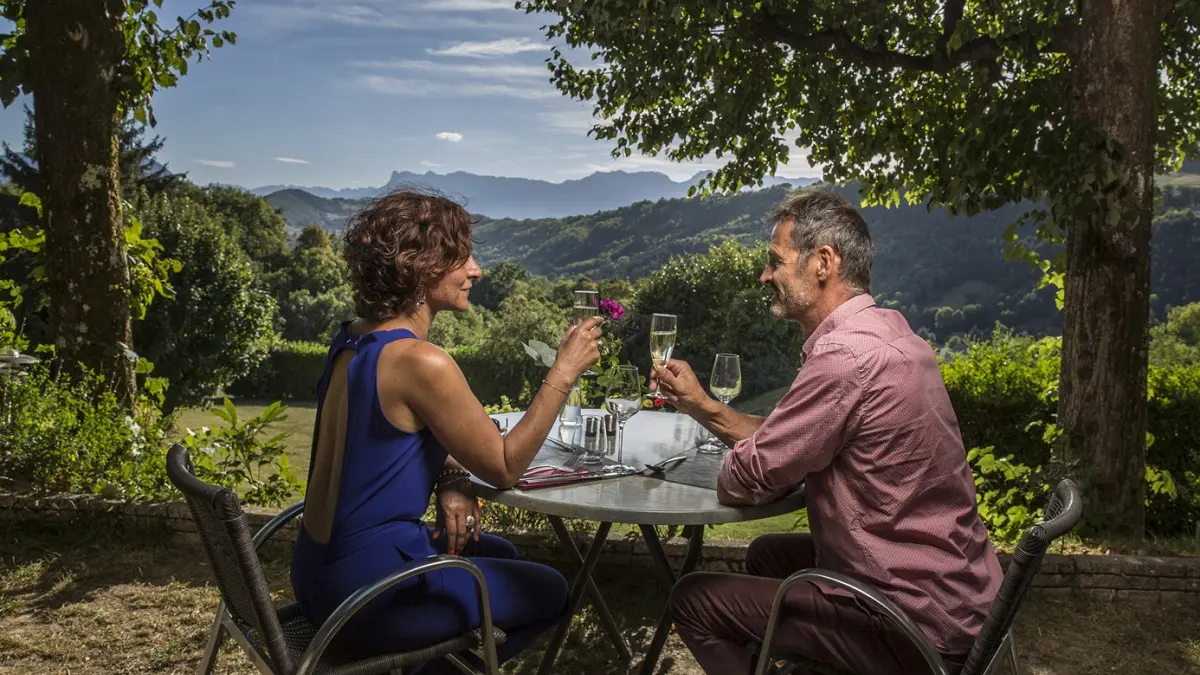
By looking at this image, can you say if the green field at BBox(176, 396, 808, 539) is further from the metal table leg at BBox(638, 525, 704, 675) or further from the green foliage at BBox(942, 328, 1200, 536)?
the metal table leg at BBox(638, 525, 704, 675)

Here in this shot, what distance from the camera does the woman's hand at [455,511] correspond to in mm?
2025

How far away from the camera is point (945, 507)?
185cm

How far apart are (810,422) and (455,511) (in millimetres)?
785

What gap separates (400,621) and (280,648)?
9.8 inches

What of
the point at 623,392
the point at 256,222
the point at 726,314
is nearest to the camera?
the point at 623,392

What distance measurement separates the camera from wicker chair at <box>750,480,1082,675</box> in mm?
1514

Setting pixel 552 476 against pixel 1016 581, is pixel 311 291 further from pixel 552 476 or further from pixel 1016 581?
pixel 1016 581

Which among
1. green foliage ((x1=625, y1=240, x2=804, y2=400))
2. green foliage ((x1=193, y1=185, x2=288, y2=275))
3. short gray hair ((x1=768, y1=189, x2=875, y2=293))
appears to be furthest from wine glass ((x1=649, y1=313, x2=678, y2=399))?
green foliage ((x1=193, y1=185, x2=288, y2=275))

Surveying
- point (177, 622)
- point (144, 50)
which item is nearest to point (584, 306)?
point (177, 622)

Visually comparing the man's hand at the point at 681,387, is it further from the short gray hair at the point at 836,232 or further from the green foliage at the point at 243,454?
the green foliage at the point at 243,454

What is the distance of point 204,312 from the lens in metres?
18.5

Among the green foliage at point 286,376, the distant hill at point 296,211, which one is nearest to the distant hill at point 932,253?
the green foliage at point 286,376

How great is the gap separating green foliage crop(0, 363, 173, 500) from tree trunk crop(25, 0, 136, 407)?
12.9 inches

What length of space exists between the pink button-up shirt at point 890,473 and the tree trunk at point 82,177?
4.15 meters
